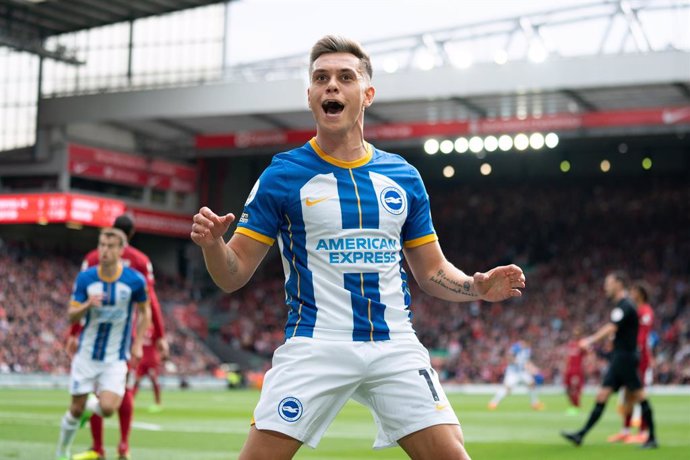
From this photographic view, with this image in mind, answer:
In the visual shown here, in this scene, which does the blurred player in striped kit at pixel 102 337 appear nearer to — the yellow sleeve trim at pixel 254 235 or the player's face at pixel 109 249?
the player's face at pixel 109 249

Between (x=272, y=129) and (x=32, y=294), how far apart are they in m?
13.2

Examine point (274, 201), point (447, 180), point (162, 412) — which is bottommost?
point (162, 412)

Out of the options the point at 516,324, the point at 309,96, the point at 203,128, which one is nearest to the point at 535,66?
the point at 516,324

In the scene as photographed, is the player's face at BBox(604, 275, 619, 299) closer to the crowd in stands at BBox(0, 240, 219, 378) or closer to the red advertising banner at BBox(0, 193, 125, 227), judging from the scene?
the crowd in stands at BBox(0, 240, 219, 378)

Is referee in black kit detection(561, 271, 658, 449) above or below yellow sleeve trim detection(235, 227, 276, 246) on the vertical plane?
below

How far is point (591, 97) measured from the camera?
40.6 m

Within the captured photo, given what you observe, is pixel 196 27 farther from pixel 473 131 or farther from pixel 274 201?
pixel 274 201

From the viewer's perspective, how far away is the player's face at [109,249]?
1010 centimetres

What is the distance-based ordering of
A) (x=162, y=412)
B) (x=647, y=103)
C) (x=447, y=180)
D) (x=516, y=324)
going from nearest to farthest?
(x=162, y=412), (x=647, y=103), (x=516, y=324), (x=447, y=180)

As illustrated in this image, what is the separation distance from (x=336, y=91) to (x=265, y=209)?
61cm

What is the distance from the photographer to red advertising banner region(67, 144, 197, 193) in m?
47.4

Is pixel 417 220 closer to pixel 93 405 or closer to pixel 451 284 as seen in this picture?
pixel 451 284

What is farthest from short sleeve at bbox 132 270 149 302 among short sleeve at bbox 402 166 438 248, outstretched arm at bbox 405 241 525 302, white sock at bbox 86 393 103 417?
short sleeve at bbox 402 166 438 248

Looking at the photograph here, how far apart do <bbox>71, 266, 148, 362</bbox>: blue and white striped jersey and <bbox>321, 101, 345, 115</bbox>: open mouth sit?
5.92 metres
